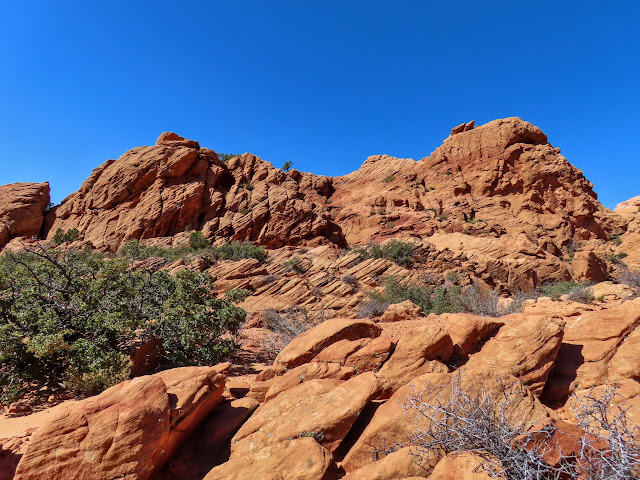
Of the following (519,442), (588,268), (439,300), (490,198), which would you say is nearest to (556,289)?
(588,268)

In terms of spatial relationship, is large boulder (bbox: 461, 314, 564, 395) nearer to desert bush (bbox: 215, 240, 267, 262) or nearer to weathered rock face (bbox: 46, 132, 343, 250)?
desert bush (bbox: 215, 240, 267, 262)

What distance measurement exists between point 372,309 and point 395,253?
667cm

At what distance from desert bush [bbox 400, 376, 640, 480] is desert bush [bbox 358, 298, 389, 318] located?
7.46 m

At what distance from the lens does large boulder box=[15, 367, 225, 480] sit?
3.11m

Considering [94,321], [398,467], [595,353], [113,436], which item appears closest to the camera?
[398,467]

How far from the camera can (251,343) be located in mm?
9375

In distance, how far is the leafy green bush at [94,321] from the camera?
5.58m

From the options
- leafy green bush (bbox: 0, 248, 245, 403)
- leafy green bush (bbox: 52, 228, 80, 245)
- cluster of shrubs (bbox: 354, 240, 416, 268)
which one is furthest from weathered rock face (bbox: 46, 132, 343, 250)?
leafy green bush (bbox: 0, 248, 245, 403)

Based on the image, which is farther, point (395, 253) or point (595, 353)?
point (395, 253)

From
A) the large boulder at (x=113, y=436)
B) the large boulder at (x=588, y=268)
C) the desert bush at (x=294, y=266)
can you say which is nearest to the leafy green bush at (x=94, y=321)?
the large boulder at (x=113, y=436)

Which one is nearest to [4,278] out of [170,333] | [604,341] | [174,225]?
[170,333]

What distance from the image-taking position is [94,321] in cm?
639

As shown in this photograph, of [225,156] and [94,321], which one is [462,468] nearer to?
[94,321]

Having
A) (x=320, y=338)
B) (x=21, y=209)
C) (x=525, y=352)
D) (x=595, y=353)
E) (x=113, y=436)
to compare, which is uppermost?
(x=21, y=209)
